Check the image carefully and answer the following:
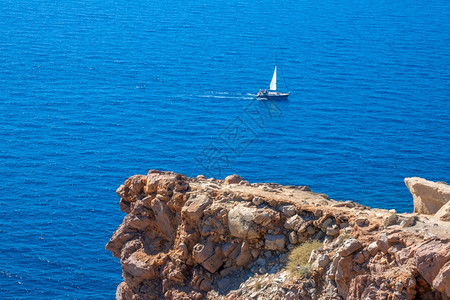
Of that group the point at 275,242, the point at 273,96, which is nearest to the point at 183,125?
the point at 273,96

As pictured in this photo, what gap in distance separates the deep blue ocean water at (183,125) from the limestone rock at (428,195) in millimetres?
50984

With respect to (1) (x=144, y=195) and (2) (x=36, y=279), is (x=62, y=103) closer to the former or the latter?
(2) (x=36, y=279)

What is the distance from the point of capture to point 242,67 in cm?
17712

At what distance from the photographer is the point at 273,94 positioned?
160 m

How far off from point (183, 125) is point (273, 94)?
1091 inches

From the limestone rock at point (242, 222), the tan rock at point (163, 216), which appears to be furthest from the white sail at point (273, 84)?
the limestone rock at point (242, 222)

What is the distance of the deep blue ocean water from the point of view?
336 ft

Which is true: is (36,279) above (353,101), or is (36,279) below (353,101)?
below

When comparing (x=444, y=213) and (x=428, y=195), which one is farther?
(x=428, y=195)

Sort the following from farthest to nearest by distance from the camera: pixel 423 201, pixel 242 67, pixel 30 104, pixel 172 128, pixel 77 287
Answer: pixel 242 67, pixel 30 104, pixel 172 128, pixel 77 287, pixel 423 201

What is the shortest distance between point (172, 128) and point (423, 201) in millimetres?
96137

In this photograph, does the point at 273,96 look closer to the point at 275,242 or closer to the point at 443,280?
the point at 275,242

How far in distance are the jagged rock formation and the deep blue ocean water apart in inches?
1633

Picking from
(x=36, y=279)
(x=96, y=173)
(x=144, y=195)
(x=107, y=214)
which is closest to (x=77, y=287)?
(x=36, y=279)
